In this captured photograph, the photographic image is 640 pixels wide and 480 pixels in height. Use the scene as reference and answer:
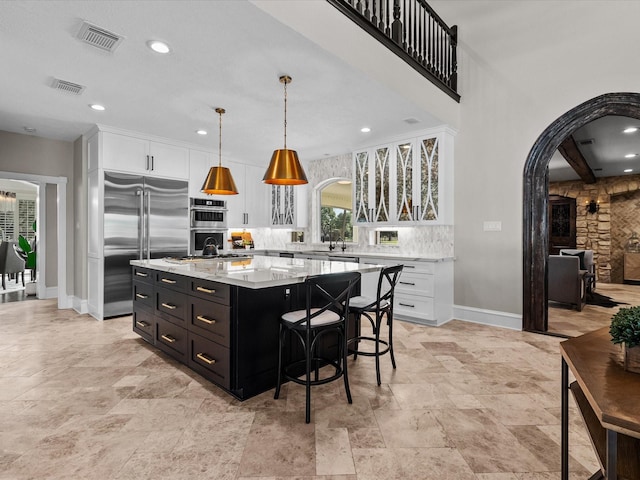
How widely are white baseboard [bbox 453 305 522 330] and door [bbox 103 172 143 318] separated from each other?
4.57 meters

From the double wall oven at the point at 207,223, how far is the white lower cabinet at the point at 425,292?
9.02 ft

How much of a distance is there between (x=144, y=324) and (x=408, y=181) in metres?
3.79

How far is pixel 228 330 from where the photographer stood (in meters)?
2.45

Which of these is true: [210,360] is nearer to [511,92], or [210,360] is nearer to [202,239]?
[202,239]

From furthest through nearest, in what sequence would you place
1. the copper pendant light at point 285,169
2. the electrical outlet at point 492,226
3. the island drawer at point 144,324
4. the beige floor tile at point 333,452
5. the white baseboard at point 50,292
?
the white baseboard at point 50,292
the electrical outlet at point 492,226
the island drawer at point 144,324
the copper pendant light at point 285,169
the beige floor tile at point 333,452

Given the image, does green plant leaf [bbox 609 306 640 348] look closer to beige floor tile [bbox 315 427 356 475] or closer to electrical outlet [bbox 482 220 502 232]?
beige floor tile [bbox 315 427 356 475]

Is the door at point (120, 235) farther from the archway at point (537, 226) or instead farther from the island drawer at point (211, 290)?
the archway at point (537, 226)

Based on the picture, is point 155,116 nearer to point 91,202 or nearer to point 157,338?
point 91,202

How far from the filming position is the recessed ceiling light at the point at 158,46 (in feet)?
8.82

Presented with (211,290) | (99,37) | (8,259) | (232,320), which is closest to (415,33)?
(99,37)

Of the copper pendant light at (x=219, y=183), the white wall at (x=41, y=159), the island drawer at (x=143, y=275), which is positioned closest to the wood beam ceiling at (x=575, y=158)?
the copper pendant light at (x=219, y=183)

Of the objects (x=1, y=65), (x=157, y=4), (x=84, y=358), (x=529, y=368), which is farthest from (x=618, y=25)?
(x=84, y=358)

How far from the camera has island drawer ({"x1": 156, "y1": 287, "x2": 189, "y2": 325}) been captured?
2.98 metres

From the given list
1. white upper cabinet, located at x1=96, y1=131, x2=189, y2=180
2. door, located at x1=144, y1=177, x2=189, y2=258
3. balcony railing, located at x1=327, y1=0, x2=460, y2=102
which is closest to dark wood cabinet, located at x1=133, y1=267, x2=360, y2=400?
door, located at x1=144, y1=177, x2=189, y2=258
